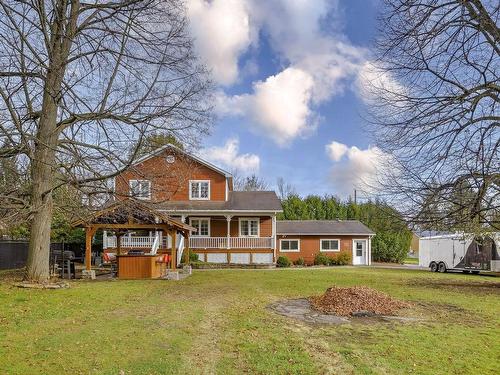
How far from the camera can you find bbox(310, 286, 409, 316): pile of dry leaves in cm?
1141

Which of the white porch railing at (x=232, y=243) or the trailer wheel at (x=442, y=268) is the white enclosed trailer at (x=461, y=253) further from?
the white porch railing at (x=232, y=243)

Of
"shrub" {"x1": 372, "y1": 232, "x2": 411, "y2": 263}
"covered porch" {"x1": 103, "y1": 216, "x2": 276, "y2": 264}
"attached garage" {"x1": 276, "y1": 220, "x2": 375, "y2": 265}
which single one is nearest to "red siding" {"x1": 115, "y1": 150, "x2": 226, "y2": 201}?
"covered porch" {"x1": 103, "y1": 216, "x2": 276, "y2": 264}

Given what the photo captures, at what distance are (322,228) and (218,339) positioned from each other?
33282mm

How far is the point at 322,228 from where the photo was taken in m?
40.8

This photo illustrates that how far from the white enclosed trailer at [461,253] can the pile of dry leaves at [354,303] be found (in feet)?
55.7

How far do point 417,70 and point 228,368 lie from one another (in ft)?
30.2

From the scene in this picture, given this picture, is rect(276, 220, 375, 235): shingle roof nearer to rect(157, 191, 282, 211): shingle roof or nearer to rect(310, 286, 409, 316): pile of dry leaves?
rect(157, 191, 282, 211): shingle roof

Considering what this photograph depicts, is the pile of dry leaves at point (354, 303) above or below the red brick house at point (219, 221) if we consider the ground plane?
below

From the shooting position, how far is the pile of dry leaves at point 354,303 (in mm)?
11406

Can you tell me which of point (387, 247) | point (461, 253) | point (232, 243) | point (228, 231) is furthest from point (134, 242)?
point (387, 247)

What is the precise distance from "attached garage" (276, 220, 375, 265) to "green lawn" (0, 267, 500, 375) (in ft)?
86.0

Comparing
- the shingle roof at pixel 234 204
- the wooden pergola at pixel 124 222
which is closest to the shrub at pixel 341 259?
the shingle roof at pixel 234 204

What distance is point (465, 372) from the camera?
6.59 m

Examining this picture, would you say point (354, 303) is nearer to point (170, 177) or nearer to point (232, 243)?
point (170, 177)
